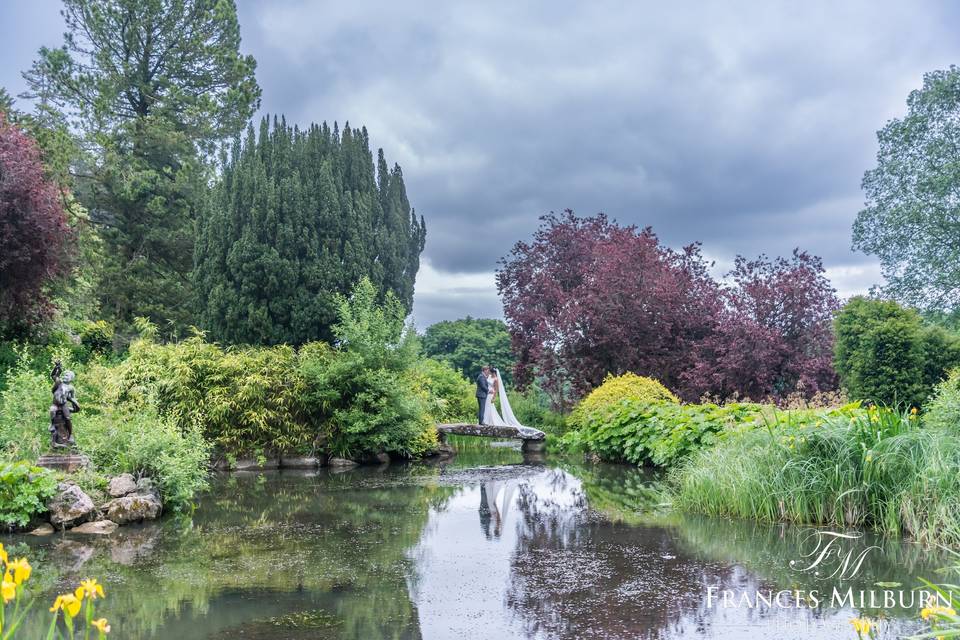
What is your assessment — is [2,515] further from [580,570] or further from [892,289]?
[892,289]

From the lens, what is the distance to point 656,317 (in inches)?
645

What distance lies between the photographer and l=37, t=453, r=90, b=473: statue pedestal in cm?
817

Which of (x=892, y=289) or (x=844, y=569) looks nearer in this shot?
(x=844, y=569)

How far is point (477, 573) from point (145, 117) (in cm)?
2194

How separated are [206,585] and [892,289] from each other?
24.7m

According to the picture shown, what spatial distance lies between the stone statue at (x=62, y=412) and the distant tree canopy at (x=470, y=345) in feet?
80.4

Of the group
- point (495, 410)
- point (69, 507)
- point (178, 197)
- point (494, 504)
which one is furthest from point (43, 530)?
point (178, 197)

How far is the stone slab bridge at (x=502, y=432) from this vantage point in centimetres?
1554

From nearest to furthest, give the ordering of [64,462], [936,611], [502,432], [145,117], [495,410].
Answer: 1. [936,611]
2. [64,462]
3. [502,432]
4. [495,410]
5. [145,117]

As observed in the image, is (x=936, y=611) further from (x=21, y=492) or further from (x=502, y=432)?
(x=502, y=432)

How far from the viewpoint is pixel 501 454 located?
15.7m

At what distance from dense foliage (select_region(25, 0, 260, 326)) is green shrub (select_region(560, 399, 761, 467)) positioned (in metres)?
13.9

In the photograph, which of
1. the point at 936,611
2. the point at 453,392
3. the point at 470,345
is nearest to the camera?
the point at 936,611

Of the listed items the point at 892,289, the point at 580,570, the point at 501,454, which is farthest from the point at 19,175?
the point at 892,289
